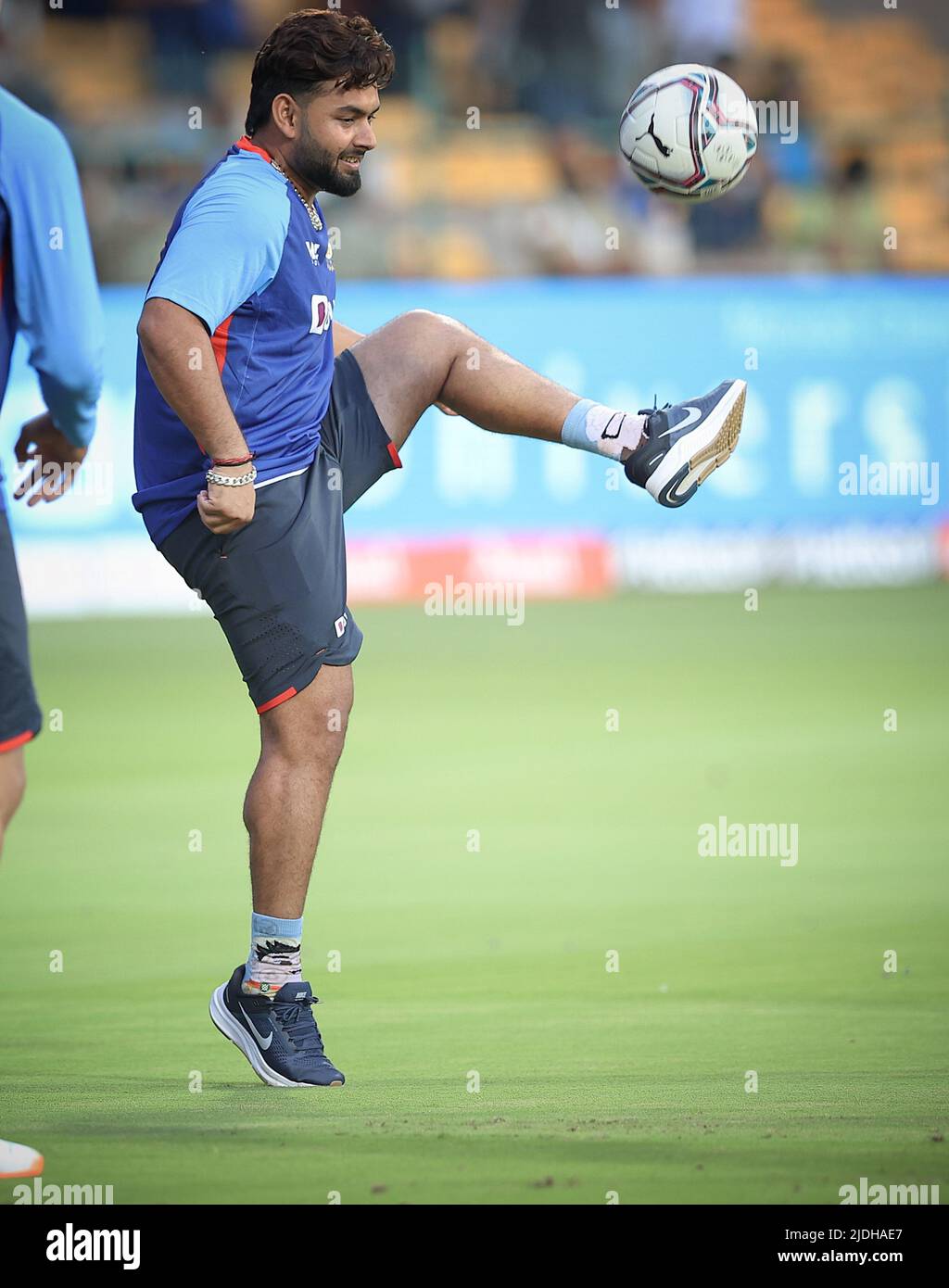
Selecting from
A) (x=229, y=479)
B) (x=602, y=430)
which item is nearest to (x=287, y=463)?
(x=229, y=479)

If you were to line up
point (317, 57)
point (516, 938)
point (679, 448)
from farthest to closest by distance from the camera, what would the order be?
point (516, 938) < point (679, 448) < point (317, 57)

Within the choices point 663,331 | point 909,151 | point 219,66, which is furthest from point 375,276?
point 909,151

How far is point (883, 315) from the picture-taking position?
18.0 m

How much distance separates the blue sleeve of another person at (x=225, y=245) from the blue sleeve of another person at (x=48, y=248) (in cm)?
44

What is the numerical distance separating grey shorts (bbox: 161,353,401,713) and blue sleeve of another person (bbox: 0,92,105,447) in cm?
84

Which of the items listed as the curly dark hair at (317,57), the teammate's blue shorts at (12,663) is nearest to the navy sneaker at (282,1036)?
the teammate's blue shorts at (12,663)

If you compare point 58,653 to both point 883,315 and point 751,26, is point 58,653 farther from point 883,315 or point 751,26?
point 751,26

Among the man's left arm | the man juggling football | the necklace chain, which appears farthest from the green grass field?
the necklace chain

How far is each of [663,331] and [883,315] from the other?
2.00 meters

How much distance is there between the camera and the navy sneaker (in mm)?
5105

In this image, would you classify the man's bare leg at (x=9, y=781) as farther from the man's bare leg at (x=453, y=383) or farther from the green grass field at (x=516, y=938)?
the man's bare leg at (x=453, y=383)

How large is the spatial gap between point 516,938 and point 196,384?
279 cm

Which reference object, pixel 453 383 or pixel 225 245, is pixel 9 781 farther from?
pixel 453 383

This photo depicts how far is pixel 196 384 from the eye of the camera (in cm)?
477
